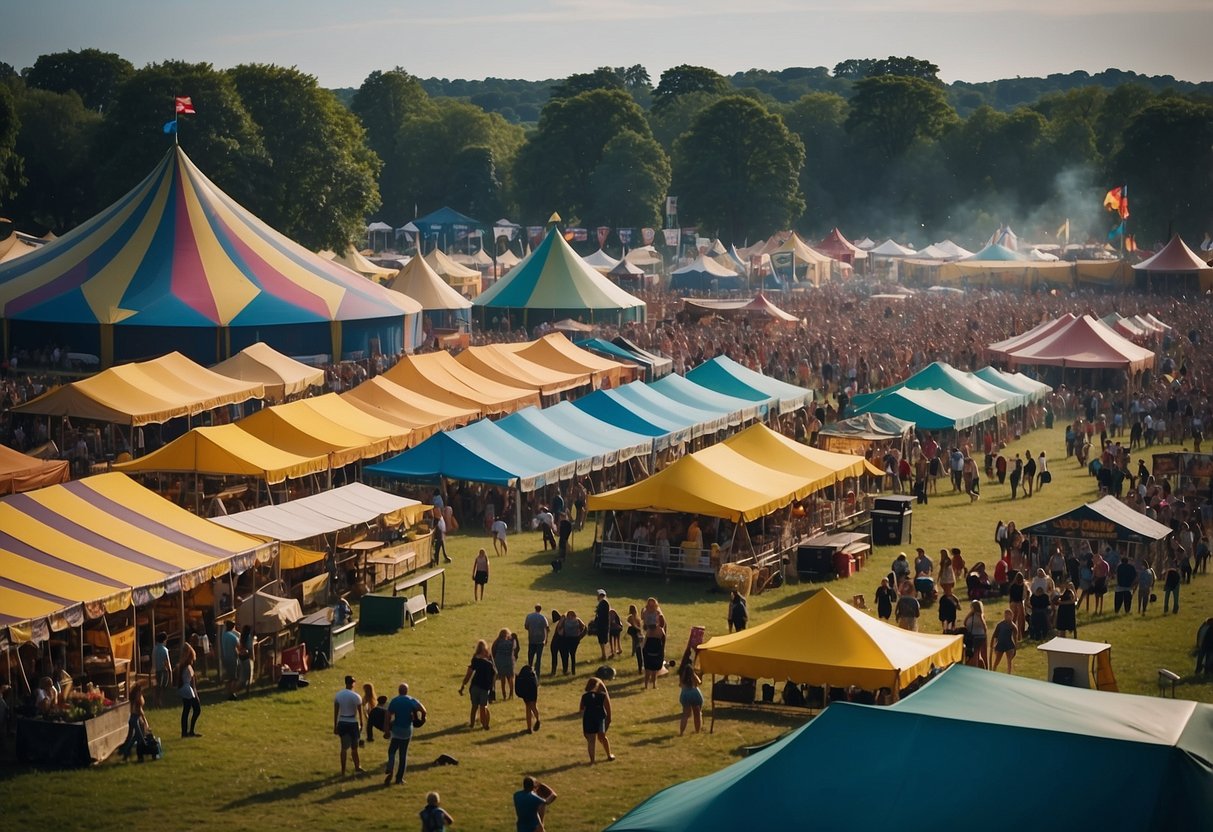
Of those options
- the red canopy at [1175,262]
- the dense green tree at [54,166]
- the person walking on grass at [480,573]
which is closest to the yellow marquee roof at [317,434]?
the person walking on grass at [480,573]

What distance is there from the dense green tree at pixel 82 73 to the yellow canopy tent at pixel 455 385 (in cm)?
7510

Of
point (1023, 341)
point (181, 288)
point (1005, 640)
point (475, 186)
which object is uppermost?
point (475, 186)

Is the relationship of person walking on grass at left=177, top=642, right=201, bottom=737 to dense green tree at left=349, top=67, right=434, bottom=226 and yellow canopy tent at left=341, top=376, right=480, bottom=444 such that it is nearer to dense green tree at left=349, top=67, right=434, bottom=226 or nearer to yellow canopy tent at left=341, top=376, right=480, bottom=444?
yellow canopy tent at left=341, top=376, right=480, bottom=444

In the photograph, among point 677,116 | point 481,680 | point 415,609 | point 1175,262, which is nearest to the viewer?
point 481,680

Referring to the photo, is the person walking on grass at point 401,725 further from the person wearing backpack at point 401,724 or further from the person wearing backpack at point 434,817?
the person wearing backpack at point 434,817

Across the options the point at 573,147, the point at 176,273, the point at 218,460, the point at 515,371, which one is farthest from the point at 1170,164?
the point at 218,460

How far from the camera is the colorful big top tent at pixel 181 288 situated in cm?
3644

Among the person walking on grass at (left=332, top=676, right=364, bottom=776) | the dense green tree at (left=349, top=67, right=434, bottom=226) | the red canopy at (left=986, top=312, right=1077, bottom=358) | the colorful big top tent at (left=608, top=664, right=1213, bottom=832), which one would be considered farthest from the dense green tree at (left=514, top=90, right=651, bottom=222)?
the colorful big top tent at (left=608, top=664, right=1213, bottom=832)

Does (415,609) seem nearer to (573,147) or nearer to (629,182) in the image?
(629,182)

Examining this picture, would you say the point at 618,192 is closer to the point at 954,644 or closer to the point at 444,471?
the point at 444,471

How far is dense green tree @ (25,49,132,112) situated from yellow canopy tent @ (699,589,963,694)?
91867mm

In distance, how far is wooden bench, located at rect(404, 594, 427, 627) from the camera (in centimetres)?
1889

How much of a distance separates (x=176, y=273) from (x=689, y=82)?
9007 cm

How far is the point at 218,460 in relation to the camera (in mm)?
22750
